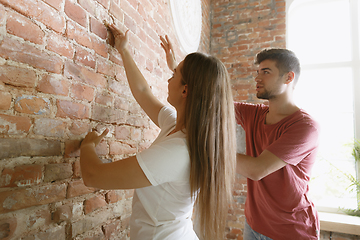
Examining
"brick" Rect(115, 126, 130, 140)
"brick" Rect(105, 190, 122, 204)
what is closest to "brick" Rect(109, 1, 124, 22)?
"brick" Rect(115, 126, 130, 140)

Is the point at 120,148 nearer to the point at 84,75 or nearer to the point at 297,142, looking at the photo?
the point at 84,75

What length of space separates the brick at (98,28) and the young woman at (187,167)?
20.4 inches

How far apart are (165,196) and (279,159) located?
0.76 meters

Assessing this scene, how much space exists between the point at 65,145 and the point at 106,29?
2.30ft

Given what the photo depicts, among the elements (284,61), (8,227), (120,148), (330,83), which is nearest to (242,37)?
(330,83)

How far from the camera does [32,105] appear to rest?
2.94 feet

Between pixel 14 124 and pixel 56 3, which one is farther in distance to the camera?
pixel 56 3

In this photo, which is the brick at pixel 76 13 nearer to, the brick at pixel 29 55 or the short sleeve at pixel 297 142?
the brick at pixel 29 55

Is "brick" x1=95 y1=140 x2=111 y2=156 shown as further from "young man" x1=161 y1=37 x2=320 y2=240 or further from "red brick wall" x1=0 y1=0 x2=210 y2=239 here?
"young man" x1=161 y1=37 x2=320 y2=240

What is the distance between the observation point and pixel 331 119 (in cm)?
331

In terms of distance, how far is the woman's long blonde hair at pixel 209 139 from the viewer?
944 mm

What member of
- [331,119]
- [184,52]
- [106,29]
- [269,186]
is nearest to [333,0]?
[331,119]

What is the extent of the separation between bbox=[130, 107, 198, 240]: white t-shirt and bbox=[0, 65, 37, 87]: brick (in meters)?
0.51

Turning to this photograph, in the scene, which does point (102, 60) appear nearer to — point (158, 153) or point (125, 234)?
point (158, 153)
